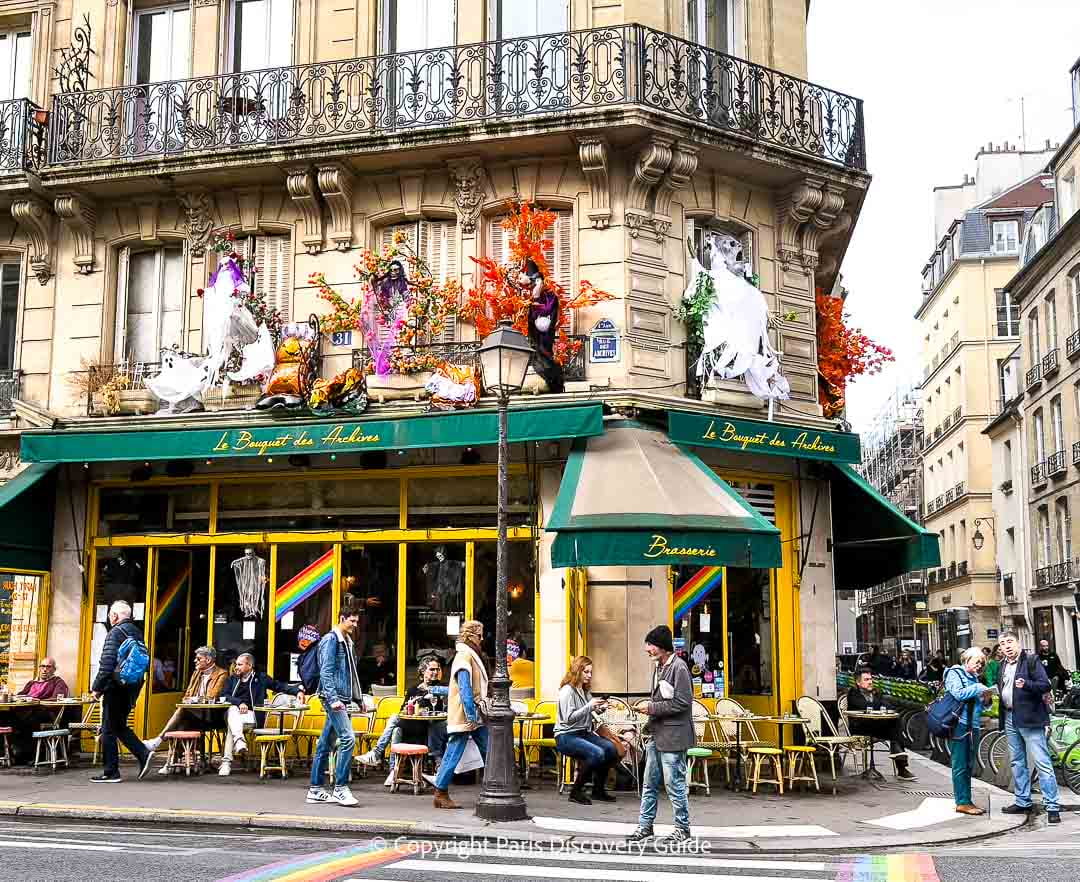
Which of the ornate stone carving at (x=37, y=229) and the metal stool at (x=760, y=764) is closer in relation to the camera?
the metal stool at (x=760, y=764)

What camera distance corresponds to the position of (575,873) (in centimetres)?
852

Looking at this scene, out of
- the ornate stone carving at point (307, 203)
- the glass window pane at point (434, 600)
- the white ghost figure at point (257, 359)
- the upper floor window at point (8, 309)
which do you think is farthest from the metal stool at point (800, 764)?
the upper floor window at point (8, 309)

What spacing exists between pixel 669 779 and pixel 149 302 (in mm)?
10483

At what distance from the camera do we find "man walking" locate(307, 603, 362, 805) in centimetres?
1162

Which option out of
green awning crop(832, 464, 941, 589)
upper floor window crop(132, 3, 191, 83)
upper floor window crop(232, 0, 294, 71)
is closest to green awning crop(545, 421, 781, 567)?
green awning crop(832, 464, 941, 589)

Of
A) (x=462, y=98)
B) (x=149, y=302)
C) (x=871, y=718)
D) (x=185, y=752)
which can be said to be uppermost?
(x=462, y=98)

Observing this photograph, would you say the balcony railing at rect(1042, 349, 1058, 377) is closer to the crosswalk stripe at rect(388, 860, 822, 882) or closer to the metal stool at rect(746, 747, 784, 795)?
the metal stool at rect(746, 747, 784, 795)

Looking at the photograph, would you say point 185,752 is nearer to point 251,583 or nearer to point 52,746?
point 52,746

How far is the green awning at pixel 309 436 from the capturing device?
14.1 metres

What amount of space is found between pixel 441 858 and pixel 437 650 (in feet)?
19.9

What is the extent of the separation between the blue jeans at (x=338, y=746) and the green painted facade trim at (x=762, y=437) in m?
5.00

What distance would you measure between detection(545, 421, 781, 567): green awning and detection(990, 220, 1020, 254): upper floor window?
47.4 m

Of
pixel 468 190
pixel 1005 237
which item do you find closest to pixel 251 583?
pixel 468 190

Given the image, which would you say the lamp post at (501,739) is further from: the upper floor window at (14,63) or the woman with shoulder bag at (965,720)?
the upper floor window at (14,63)
